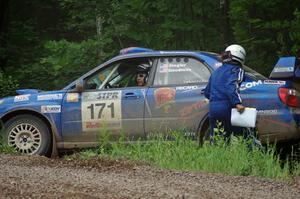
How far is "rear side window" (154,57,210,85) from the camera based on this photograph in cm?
941

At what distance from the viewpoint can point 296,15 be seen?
1469 cm

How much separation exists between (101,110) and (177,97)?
123 centimetres

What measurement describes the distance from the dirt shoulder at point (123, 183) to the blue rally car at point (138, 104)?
179cm

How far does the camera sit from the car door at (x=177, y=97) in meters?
9.20

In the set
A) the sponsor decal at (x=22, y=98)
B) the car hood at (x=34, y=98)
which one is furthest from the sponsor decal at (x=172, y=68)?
the sponsor decal at (x=22, y=98)

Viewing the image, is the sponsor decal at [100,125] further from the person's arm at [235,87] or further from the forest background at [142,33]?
the forest background at [142,33]

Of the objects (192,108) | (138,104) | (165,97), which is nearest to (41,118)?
(138,104)

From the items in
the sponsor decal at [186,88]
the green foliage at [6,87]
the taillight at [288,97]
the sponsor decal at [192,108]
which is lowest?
the sponsor decal at [192,108]

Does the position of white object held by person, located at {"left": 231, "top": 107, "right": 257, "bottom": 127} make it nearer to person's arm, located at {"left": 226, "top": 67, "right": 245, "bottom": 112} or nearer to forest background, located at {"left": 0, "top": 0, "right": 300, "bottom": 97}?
person's arm, located at {"left": 226, "top": 67, "right": 245, "bottom": 112}

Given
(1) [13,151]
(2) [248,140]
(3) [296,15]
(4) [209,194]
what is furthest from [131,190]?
(3) [296,15]

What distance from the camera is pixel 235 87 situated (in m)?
8.46

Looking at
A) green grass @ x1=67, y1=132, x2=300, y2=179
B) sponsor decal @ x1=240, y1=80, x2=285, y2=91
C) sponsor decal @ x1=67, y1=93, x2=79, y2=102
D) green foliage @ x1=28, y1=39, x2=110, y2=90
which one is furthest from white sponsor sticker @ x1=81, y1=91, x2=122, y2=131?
green foliage @ x1=28, y1=39, x2=110, y2=90

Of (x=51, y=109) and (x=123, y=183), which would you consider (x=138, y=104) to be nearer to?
(x=51, y=109)

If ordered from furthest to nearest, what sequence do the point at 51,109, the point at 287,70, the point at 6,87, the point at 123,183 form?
the point at 6,87
the point at 51,109
the point at 287,70
the point at 123,183
